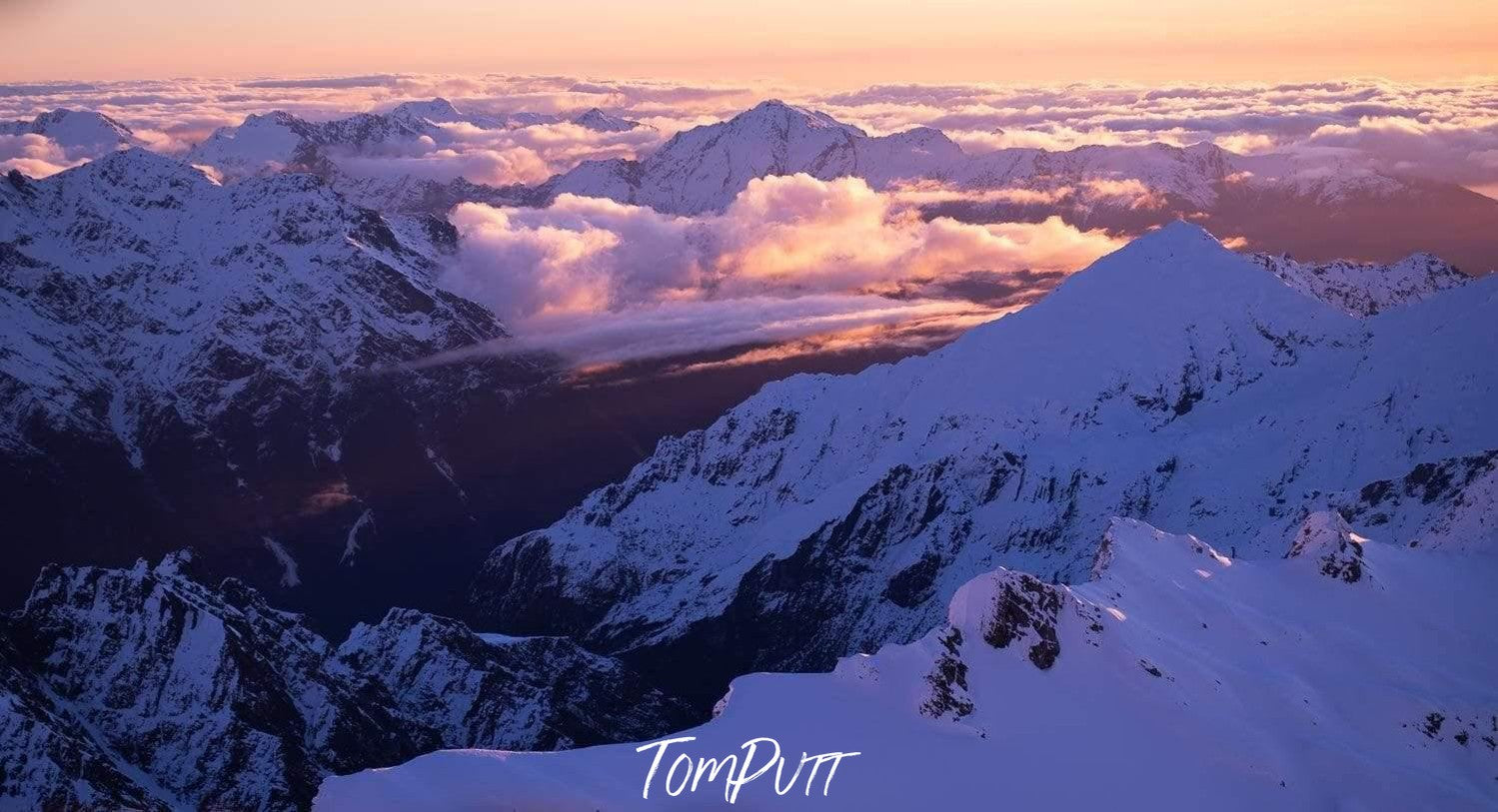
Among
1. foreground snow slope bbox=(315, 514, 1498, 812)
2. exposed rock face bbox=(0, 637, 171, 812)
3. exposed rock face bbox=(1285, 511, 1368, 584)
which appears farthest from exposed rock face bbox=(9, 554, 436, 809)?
exposed rock face bbox=(1285, 511, 1368, 584)

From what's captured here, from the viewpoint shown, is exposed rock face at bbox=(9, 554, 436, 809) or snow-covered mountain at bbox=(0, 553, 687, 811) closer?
snow-covered mountain at bbox=(0, 553, 687, 811)

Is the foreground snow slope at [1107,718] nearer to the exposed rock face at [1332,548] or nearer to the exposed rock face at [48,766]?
the exposed rock face at [1332,548]

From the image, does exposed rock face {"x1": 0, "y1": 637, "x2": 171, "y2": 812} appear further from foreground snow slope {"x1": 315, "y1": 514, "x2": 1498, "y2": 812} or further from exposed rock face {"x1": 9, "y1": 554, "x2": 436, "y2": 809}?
foreground snow slope {"x1": 315, "y1": 514, "x2": 1498, "y2": 812}

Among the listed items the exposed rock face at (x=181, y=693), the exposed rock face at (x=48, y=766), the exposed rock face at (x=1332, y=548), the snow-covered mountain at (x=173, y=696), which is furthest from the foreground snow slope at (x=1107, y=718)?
the exposed rock face at (x=181, y=693)

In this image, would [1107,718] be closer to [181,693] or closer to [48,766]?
[48,766]

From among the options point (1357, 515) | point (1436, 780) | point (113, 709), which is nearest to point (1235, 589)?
point (1436, 780)

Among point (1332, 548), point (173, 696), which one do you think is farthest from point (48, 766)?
point (1332, 548)

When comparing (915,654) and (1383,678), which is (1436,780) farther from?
(915,654)

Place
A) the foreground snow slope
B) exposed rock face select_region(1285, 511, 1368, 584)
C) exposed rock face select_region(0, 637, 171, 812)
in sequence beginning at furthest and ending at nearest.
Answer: exposed rock face select_region(0, 637, 171, 812) < exposed rock face select_region(1285, 511, 1368, 584) < the foreground snow slope
